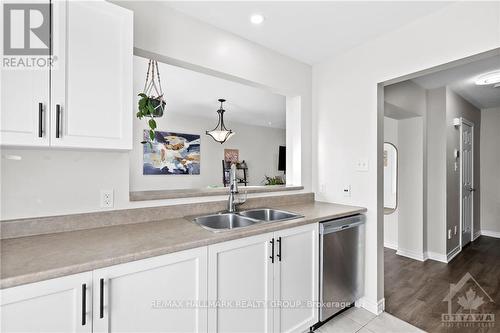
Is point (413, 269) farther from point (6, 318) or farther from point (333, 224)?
point (6, 318)

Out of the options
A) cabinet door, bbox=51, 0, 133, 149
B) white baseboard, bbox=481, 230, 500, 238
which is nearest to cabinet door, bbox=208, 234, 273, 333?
cabinet door, bbox=51, 0, 133, 149

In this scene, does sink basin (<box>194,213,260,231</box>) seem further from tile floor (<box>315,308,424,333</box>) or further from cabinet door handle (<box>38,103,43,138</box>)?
cabinet door handle (<box>38,103,43,138</box>)

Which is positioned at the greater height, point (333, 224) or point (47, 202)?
point (47, 202)

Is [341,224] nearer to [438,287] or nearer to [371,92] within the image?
[371,92]

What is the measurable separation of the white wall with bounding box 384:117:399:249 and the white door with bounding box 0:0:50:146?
4023mm

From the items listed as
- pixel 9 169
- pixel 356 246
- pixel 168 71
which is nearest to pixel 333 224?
pixel 356 246

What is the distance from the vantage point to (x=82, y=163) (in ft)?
4.94

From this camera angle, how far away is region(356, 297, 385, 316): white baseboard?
2154 millimetres

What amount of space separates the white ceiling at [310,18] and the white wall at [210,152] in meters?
3.25

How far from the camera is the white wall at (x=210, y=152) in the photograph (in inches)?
189

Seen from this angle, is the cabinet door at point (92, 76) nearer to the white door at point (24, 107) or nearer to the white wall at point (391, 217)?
the white door at point (24, 107)

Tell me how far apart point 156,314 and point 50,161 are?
1.03m

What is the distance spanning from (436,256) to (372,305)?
189 cm

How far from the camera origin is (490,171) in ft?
15.0
